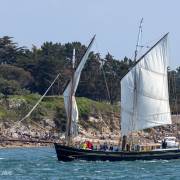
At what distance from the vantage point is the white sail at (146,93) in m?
101

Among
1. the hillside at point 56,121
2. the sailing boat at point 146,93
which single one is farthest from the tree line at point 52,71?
the sailing boat at point 146,93

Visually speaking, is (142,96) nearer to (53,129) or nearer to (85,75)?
(53,129)

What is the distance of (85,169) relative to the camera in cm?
8525

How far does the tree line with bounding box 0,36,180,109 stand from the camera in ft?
584

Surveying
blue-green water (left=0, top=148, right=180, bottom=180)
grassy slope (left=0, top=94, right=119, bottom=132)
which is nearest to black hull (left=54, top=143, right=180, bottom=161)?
blue-green water (left=0, top=148, right=180, bottom=180)

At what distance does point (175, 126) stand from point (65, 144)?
79.0 meters

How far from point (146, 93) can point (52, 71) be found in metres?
79.4

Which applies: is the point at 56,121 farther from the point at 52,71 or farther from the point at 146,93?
the point at 146,93

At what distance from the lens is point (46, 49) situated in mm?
192750

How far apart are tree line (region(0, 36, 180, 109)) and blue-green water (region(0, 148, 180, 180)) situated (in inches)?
2940

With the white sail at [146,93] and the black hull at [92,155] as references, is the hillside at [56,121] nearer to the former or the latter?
the white sail at [146,93]

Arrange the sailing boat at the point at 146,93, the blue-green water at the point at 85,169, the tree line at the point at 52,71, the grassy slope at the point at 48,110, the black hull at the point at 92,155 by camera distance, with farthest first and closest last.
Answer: the tree line at the point at 52,71, the grassy slope at the point at 48,110, the sailing boat at the point at 146,93, the black hull at the point at 92,155, the blue-green water at the point at 85,169

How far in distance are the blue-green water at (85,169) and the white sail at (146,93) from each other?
5.23 metres

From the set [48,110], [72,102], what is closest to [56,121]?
[48,110]
